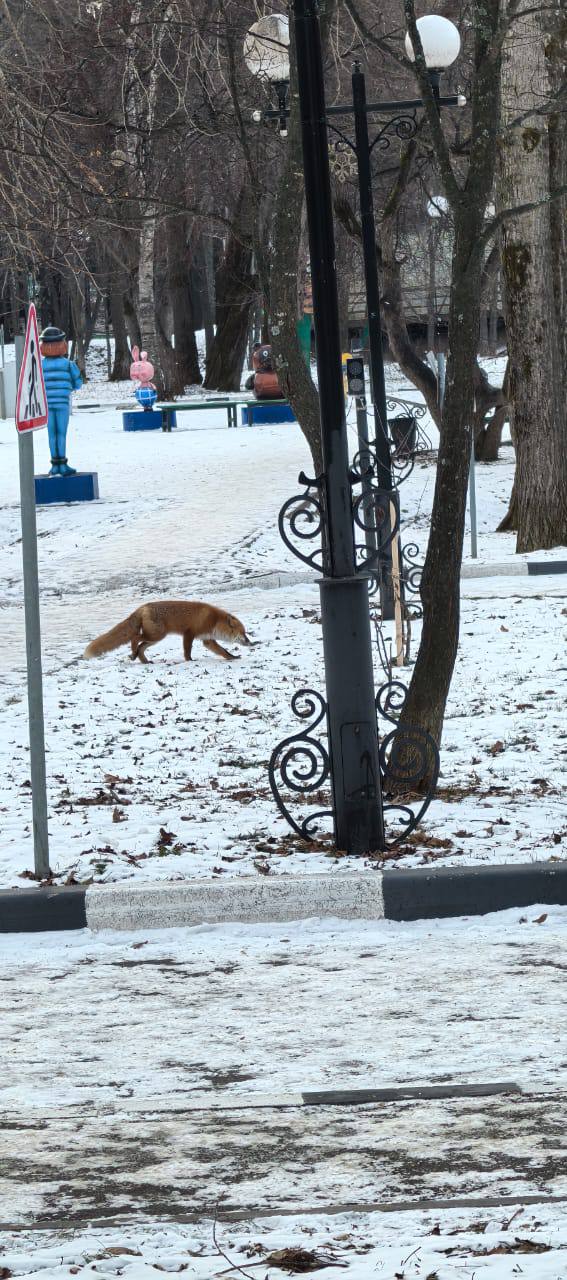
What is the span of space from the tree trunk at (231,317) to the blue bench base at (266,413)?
7.56 meters

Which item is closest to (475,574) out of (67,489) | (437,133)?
(437,133)

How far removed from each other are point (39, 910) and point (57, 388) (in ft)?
60.0

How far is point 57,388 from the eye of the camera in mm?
23688

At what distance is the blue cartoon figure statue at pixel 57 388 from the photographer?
23422 mm

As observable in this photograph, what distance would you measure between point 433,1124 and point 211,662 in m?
8.35

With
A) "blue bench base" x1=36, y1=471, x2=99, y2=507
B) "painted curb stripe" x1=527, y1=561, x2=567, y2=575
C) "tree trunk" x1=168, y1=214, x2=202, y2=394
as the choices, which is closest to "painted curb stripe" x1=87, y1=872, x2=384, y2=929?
"painted curb stripe" x1=527, y1=561, x2=567, y2=575

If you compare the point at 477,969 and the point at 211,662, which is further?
the point at 211,662

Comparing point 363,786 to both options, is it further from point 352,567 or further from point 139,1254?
point 139,1254

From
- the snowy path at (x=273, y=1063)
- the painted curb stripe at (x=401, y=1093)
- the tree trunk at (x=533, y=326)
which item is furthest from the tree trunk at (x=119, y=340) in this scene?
the painted curb stripe at (x=401, y=1093)

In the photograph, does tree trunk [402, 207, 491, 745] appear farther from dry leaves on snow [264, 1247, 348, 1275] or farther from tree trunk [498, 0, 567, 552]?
tree trunk [498, 0, 567, 552]

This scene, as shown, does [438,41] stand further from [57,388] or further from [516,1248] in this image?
[57,388]

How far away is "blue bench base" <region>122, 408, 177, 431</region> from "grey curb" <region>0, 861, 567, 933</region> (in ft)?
95.0

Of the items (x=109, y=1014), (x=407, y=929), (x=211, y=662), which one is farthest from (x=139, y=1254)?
(x=211, y=662)

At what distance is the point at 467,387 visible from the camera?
23.9ft
